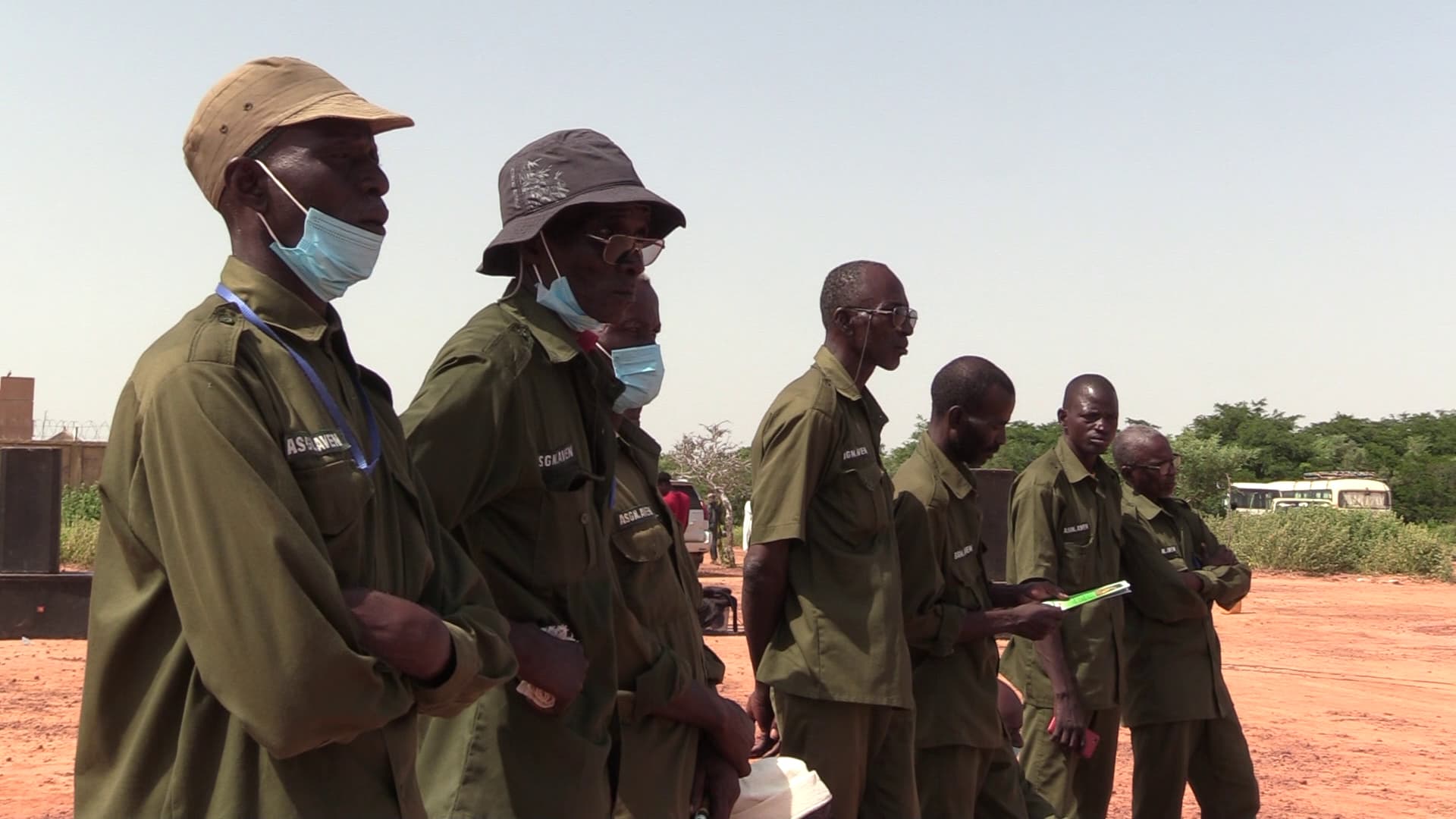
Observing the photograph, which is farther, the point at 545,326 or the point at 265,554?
the point at 545,326

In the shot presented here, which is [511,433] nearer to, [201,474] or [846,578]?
[201,474]

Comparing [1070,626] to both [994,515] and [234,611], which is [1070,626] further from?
[234,611]

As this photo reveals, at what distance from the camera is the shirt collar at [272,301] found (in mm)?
2365

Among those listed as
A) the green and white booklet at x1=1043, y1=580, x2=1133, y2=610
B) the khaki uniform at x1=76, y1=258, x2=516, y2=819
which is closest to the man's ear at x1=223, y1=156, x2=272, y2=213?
the khaki uniform at x1=76, y1=258, x2=516, y2=819

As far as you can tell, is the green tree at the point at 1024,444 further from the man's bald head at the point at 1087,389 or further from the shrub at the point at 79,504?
the man's bald head at the point at 1087,389

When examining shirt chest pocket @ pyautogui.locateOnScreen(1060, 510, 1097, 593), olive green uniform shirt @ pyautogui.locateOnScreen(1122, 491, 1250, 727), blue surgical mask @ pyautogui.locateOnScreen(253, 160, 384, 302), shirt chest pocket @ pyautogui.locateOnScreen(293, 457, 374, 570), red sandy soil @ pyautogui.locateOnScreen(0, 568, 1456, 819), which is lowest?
red sandy soil @ pyautogui.locateOnScreen(0, 568, 1456, 819)

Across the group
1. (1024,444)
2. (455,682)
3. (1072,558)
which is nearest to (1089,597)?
(1072,558)

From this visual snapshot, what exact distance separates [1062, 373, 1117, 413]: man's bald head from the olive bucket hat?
393 centimetres

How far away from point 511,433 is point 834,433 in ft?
7.23

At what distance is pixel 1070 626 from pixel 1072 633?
3 centimetres

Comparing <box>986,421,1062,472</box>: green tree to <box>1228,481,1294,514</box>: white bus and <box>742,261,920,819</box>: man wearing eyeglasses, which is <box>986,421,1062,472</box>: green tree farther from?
<box>742,261,920,819</box>: man wearing eyeglasses

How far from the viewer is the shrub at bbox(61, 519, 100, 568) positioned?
21125mm

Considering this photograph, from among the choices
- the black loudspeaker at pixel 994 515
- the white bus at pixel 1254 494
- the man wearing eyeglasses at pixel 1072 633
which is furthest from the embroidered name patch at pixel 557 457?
the white bus at pixel 1254 494

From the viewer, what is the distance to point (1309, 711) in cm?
1246
